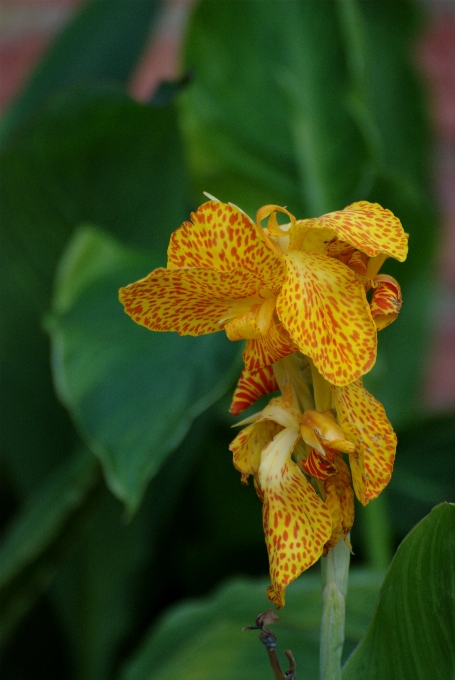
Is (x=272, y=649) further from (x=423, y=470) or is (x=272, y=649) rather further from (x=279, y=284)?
(x=423, y=470)

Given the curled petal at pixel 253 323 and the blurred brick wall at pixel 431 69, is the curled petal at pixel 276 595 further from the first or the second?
the blurred brick wall at pixel 431 69

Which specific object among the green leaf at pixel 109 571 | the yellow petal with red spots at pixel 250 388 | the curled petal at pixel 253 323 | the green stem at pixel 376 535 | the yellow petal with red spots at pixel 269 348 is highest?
the curled petal at pixel 253 323

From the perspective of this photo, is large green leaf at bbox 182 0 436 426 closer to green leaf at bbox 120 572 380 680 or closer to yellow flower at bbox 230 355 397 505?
green leaf at bbox 120 572 380 680

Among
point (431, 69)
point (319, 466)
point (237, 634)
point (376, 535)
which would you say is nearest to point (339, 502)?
point (319, 466)

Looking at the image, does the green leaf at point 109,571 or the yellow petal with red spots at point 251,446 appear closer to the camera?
the yellow petal with red spots at point 251,446

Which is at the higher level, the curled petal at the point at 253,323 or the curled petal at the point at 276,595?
the curled petal at the point at 253,323

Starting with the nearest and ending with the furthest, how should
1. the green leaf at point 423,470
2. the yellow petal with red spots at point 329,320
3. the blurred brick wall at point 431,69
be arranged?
the yellow petal with red spots at point 329,320
the green leaf at point 423,470
the blurred brick wall at point 431,69

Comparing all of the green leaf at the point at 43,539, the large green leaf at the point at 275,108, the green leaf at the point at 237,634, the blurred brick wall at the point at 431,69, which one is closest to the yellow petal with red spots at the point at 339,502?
the green leaf at the point at 237,634
